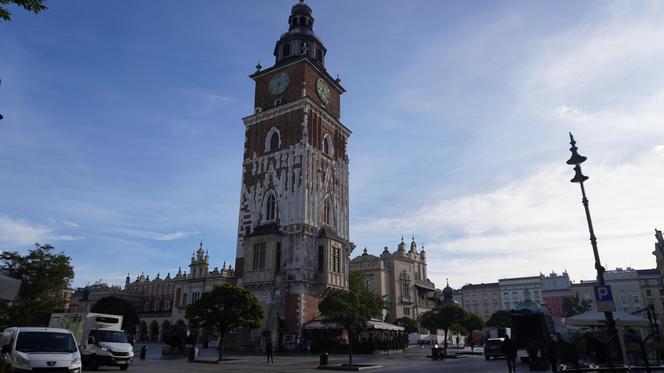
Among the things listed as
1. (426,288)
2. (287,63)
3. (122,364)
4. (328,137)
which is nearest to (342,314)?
(122,364)

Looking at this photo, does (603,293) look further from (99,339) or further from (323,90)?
(323,90)

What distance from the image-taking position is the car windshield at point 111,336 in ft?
72.4

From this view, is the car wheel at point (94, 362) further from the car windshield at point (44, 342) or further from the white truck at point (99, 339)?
the car windshield at point (44, 342)

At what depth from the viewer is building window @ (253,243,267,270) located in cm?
4125

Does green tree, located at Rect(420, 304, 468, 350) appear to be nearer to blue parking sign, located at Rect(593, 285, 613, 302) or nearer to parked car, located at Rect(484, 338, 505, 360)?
parked car, located at Rect(484, 338, 505, 360)

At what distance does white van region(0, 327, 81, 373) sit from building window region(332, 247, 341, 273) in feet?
96.1

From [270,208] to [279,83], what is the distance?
577 inches

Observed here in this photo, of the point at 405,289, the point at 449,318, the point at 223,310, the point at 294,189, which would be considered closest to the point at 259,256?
the point at 294,189

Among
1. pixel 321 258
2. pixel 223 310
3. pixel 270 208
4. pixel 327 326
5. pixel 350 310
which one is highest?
pixel 270 208

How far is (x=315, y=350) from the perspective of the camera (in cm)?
3734

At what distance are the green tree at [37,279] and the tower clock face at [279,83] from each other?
26.8m

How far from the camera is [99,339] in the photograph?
2181cm

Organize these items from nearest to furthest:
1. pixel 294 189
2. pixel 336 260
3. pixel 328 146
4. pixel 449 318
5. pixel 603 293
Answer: pixel 603 293 < pixel 294 189 < pixel 336 260 < pixel 449 318 < pixel 328 146

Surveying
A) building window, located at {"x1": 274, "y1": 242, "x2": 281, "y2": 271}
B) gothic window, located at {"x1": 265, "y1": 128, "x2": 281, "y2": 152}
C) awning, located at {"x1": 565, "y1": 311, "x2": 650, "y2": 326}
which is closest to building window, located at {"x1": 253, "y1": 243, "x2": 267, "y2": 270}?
building window, located at {"x1": 274, "y1": 242, "x2": 281, "y2": 271}
